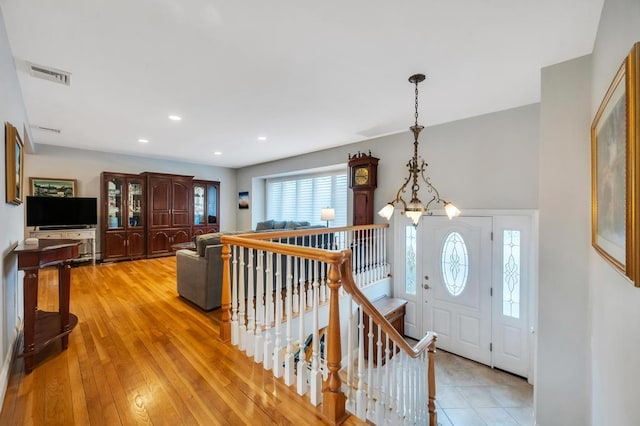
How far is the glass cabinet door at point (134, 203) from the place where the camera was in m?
6.17

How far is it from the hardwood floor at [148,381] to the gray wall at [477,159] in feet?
11.0

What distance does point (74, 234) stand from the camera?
5441 mm

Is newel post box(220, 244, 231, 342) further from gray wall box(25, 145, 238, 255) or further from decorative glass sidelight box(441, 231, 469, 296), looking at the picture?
gray wall box(25, 145, 238, 255)

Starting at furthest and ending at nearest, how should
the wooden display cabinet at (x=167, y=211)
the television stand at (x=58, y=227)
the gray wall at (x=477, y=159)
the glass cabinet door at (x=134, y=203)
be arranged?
the wooden display cabinet at (x=167, y=211), the glass cabinet door at (x=134, y=203), the television stand at (x=58, y=227), the gray wall at (x=477, y=159)

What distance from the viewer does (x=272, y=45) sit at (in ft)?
6.91

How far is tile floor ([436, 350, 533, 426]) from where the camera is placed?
2840 millimetres

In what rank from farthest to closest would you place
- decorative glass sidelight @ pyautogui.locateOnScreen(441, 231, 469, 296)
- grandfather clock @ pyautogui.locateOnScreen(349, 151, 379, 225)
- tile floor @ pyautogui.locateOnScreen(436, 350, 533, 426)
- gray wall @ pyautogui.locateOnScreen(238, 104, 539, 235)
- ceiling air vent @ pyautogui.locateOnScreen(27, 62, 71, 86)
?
grandfather clock @ pyautogui.locateOnScreen(349, 151, 379, 225) < decorative glass sidelight @ pyautogui.locateOnScreen(441, 231, 469, 296) < gray wall @ pyautogui.locateOnScreen(238, 104, 539, 235) < tile floor @ pyautogui.locateOnScreen(436, 350, 533, 426) < ceiling air vent @ pyautogui.locateOnScreen(27, 62, 71, 86)

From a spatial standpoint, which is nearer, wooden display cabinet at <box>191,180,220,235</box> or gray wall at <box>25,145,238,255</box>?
gray wall at <box>25,145,238,255</box>

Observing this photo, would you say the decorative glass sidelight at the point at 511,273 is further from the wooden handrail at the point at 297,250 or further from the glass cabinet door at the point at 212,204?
the glass cabinet door at the point at 212,204

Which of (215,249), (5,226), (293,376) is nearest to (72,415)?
(293,376)

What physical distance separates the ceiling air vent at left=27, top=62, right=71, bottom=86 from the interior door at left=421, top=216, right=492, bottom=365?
478cm

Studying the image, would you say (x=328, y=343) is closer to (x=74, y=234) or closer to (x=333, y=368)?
(x=333, y=368)

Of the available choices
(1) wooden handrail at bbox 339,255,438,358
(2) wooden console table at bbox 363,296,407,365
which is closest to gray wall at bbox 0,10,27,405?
(1) wooden handrail at bbox 339,255,438,358

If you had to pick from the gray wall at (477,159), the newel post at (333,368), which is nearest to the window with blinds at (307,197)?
the gray wall at (477,159)
